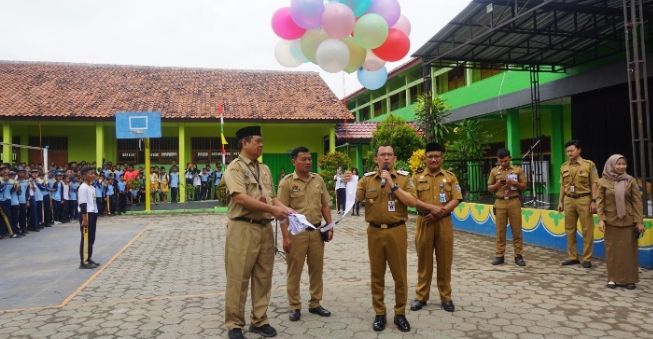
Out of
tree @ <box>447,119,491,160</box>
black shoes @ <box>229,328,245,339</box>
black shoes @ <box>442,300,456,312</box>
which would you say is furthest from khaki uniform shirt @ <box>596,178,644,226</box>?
tree @ <box>447,119,491,160</box>

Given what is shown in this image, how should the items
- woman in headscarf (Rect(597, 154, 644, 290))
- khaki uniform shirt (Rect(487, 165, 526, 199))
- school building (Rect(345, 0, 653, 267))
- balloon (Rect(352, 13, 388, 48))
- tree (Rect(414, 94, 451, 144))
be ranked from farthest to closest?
tree (Rect(414, 94, 451, 144)) < school building (Rect(345, 0, 653, 267)) < khaki uniform shirt (Rect(487, 165, 526, 199)) < balloon (Rect(352, 13, 388, 48)) < woman in headscarf (Rect(597, 154, 644, 290))

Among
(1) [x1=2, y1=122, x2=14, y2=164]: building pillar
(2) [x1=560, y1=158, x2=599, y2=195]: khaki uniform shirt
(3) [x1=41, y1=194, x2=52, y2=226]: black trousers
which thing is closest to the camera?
(2) [x1=560, y1=158, x2=599, y2=195]: khaki uniform shirt

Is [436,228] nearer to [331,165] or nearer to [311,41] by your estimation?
[311,41]

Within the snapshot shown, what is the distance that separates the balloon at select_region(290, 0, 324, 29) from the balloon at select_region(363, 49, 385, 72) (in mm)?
933

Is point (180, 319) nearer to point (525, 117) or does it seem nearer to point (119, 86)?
point (525, 117)

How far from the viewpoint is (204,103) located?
1945 centimetres

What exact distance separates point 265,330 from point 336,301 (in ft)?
3.81

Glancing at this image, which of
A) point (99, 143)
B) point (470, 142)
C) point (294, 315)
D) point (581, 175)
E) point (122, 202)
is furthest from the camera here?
point (99, 143)

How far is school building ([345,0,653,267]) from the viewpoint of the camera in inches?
331

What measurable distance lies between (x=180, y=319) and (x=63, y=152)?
18.0 m

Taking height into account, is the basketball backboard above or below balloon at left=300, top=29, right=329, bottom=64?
above

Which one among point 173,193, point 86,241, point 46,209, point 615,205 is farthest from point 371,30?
point 173,193

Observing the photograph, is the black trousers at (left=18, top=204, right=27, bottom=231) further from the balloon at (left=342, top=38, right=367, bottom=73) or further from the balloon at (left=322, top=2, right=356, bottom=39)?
the balloon at (left=322, top=2, right=356, bottom=39)

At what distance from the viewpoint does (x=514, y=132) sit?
15.5 meters
